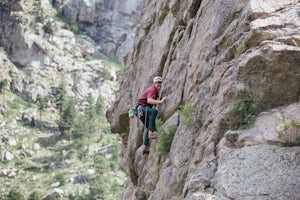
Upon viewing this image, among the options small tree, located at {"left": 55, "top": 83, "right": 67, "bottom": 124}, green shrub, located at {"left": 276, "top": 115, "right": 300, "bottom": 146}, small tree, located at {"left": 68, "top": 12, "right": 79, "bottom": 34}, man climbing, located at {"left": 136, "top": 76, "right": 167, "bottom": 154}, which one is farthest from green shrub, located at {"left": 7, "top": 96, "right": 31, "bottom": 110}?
green shrub, located at {"left": 276, "top": 115, "right": 300, "bottom": 146}

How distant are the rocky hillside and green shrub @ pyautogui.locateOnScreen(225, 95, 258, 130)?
0.06 ft

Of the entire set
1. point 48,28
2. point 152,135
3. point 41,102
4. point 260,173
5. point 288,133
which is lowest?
point 41,102

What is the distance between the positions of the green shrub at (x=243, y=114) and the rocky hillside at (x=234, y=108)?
19 mm

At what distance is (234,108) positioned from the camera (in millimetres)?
8422

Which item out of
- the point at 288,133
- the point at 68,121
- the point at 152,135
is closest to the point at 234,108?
the point at 288,133

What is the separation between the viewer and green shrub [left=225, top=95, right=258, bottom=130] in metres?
8.19

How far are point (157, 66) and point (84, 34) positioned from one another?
106m

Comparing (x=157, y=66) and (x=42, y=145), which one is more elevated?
(x=157, y=66)

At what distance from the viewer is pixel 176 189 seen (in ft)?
32.8

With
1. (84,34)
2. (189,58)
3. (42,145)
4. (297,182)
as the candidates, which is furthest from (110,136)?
(297,182)

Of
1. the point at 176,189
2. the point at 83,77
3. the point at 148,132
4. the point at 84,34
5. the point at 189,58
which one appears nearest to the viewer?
the point at 176,189

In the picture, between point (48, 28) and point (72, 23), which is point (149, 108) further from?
point (72, 23)

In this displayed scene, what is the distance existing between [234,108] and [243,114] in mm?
215

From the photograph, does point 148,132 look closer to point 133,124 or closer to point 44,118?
point 133,124
